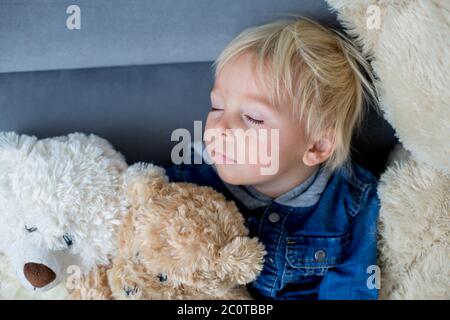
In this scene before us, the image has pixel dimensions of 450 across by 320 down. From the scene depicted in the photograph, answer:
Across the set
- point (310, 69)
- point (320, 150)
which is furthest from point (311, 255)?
point (310, 69)

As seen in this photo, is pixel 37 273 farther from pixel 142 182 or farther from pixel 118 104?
pixel 118 104

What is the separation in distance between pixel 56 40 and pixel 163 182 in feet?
0.95

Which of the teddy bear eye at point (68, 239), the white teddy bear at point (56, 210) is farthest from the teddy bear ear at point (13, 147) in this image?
the teddy bear eye at point (68, 239)

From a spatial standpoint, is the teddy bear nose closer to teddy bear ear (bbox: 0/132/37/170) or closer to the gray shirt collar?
teddy bear ear (bbox: 0/132/37/170)

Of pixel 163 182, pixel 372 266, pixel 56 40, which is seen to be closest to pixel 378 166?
pixel 372 266

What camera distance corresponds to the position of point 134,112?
0.81 metres

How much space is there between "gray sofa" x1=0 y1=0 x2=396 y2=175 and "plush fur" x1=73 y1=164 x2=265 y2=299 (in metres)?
0.18

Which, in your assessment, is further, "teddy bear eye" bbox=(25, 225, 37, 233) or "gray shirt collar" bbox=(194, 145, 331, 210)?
"gray shirt collar" bbox=(194, 145, 331, 210)

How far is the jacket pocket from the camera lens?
75 centimetres

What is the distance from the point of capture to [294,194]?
2.65 feet

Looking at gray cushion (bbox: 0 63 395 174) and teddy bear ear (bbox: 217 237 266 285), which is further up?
gray cushion (bbox: 0 63 395 174)

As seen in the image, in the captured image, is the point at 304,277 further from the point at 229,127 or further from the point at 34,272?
the point at 34,272

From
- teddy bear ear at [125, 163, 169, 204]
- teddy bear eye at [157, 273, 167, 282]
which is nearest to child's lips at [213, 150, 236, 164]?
teddy bear ear at [125, 163, 169, 204]

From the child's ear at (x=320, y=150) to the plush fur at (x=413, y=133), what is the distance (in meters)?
0.10
